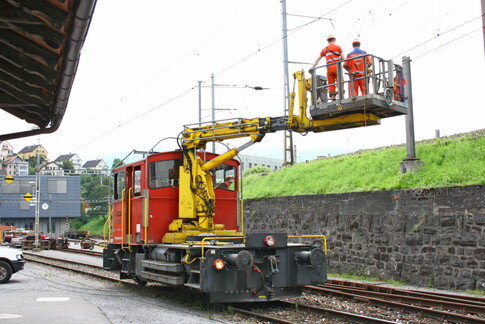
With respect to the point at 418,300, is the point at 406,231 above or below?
above

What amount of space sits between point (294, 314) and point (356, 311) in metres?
1.13

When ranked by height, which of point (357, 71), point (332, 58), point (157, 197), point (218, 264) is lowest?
point (218, 264)

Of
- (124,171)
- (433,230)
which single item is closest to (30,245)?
(124,171)

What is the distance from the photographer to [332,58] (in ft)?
33.8

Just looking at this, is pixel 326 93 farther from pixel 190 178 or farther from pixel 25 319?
pixel 25 319

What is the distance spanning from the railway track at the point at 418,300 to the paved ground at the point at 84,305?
3187 millimetres

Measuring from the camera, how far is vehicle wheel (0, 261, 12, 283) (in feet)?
46.9

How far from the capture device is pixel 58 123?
32.2 ft

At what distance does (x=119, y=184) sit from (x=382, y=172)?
806 cm

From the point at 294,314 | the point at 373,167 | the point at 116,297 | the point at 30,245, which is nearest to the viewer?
the point at 294,314

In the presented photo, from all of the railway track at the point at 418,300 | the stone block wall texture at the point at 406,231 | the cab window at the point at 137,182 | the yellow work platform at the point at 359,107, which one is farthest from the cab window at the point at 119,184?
the stone block wall texture at the point at 406,231

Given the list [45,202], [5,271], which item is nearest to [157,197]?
[5,271]

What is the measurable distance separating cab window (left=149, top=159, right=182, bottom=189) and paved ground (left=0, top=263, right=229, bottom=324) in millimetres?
2568

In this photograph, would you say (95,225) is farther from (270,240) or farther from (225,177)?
(270,240)
